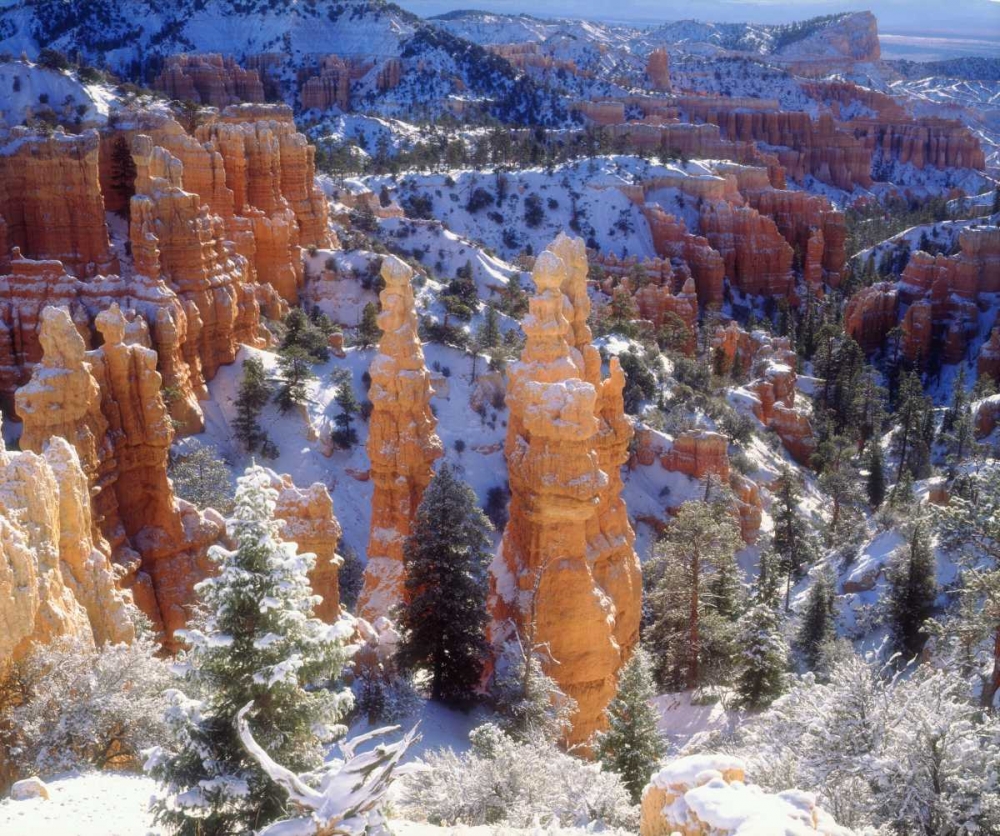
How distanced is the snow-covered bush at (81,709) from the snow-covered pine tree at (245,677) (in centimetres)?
316

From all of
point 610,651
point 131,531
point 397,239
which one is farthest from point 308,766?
point 397,239

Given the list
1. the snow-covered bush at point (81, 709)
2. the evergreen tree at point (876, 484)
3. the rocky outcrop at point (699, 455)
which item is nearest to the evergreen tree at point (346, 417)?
the rocky outcrop at point (699, 455)

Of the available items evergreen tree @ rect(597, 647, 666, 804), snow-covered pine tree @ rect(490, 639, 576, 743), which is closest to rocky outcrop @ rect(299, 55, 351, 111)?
snow-covered pine tree @ rect(490, 639, 576, 743)

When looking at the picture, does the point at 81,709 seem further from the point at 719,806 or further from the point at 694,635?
→ the point at 694,635

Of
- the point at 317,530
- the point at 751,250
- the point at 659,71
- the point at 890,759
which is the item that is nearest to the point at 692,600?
the point at 317,530

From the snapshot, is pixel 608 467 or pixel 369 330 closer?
pixel 608 467

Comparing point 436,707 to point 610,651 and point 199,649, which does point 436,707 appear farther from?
point 199,649

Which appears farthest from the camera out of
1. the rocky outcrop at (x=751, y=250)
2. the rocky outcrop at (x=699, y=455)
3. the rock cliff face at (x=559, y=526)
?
the rocky outcrop at (x=751, y=250)

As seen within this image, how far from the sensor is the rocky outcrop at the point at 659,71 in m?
152

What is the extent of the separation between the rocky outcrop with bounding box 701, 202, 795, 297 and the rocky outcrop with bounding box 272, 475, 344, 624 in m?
73.5

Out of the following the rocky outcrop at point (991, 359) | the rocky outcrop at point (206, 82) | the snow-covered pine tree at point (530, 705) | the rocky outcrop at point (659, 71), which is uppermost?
the rocky outcrop at point (659, 71)

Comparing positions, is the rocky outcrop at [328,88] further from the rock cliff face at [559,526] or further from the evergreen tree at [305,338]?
the rock cliff face at [559,526]

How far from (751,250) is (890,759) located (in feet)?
263

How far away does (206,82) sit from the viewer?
91250mm
